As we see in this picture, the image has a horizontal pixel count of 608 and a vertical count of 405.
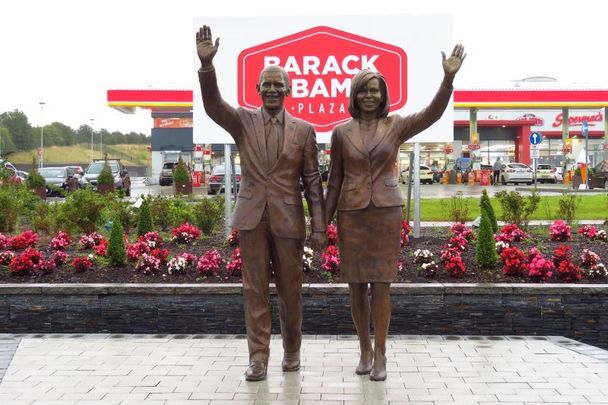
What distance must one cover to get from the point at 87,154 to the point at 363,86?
11218 centimetres

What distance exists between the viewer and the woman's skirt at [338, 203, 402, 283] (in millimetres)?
5648

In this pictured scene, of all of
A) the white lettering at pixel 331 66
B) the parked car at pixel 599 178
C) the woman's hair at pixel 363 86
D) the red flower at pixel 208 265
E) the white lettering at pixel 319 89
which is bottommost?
the red flower at pixel 208 265

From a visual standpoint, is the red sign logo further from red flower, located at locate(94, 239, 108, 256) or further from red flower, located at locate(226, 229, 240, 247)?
red flower, located at locate(94, 239, 108, 256)

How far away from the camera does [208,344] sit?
7.15m

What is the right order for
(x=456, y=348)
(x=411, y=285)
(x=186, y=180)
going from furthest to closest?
(x=186, y=180), (x=411, y=285), (x=456, y=348)

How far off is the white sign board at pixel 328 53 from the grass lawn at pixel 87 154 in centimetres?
8879

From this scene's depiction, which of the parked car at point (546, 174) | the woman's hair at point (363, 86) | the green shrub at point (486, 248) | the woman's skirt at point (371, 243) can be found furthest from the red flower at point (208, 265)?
the parked car at point (546, 174)

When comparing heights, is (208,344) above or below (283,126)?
below

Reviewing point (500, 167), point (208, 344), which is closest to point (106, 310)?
point (208, 344)

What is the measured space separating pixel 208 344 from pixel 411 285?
2121 millimetres

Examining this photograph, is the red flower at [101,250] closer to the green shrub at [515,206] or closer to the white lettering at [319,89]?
the white lettering at [319,89]

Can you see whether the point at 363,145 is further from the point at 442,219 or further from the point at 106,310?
the point at 442,219

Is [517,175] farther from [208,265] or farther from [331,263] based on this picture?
[208,265]

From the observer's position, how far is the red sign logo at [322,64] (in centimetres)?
1160
